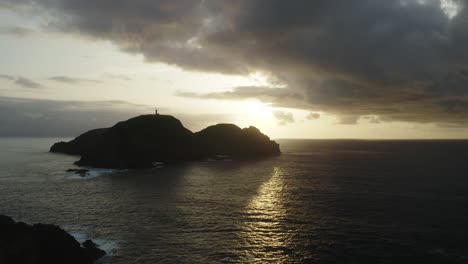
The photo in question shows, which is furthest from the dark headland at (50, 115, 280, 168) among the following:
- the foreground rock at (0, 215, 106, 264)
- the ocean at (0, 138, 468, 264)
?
the foreground rock at (0, 215, 106, 264)

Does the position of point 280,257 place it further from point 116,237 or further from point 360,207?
point 360,207

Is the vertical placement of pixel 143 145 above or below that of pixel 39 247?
above

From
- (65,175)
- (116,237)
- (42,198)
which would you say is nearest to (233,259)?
(116,237)

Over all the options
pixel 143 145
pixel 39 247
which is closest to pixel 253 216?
pixel 39 247

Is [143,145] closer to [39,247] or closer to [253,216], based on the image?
[253,216]

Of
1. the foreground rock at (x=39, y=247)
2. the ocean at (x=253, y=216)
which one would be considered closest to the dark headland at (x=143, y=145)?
the ocean at (x=253, y=216)

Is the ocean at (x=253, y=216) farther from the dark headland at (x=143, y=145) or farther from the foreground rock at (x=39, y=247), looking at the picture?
the dark headland at (x=143, y=145)

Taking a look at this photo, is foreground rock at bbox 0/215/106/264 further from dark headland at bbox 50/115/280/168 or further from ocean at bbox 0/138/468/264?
dark headland at bbox 50/115/280/168
